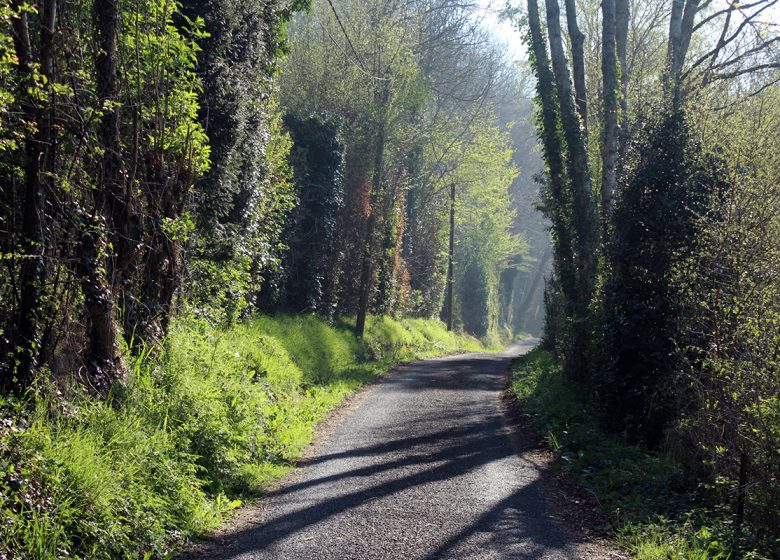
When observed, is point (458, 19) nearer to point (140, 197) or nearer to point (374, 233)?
point (374, 233)

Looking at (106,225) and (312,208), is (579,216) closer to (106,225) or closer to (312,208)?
(312,208)

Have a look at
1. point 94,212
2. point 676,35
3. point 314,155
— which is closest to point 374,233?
Result: point 314,155

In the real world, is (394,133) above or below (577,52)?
above

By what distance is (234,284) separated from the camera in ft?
39.4

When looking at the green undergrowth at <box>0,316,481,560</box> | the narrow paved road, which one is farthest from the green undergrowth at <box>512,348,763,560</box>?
the green undergrowth at <box>0,316,481,560</box>

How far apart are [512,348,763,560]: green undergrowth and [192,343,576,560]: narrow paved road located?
64cm

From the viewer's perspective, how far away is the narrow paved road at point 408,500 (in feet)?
19.0

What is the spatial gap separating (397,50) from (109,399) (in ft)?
58.6

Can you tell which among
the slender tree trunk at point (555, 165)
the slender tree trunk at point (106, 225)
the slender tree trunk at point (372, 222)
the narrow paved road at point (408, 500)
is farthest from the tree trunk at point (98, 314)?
the slender tree trunk at point (372, 222)

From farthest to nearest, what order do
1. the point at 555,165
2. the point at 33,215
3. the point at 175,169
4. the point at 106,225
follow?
the point at 555,165 < the point at 175,169 < the point at 106,225 < the point at 33,215

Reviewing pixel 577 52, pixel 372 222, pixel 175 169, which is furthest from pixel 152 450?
pixel 372 222

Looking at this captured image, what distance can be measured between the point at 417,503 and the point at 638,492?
2.50 metres

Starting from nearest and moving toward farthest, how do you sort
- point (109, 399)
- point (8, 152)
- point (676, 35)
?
point (8, 152), point (109, 399), point (676, 35)

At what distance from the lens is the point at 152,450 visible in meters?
6.48
